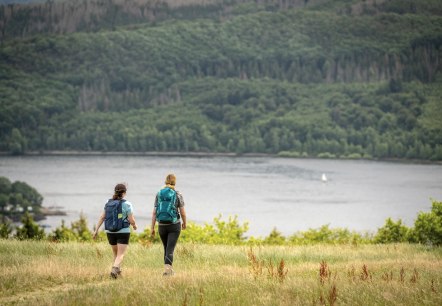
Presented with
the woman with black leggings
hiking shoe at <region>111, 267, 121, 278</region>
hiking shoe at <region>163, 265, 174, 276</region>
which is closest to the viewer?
the woman with black leggings

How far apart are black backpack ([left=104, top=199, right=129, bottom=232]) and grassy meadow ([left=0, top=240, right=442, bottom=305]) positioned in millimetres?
1349

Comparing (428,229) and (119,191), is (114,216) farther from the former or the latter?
(428,229)

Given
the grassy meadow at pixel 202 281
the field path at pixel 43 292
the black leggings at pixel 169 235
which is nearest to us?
the grassy meadow at pixel 202 281

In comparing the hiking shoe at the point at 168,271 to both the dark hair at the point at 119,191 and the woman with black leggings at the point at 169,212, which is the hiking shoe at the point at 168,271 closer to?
the woman with black leggings at the point at 169,212

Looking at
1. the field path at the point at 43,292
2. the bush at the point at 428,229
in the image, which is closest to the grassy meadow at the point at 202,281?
the field path at the point at 43,292

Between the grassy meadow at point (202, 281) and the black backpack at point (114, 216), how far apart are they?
1349 millimetres

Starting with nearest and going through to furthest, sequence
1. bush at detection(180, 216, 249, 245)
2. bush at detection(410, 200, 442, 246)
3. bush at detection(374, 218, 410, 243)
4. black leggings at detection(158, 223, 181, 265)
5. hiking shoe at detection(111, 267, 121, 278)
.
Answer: black leggings at detection(158, 223, 181, 265), hiking shoe at detection(111, 267, 121, 278), bush at detection(410, 200, 442, 246), bush at detection(180, 216, 249, 245), bush at detection(374, 218, 410, 243)

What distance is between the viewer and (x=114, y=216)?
20.6 metres

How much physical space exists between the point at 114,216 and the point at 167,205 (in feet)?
4.45

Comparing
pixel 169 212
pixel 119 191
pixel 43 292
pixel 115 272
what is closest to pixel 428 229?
pixel 169 212

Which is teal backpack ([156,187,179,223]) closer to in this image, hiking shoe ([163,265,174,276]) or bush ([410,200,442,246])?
hiking shoe ([163,265,174,276])

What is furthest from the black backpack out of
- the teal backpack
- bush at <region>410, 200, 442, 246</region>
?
bush at <region>410, 200, 442, 246</region>

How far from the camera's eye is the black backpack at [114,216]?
20.6 m

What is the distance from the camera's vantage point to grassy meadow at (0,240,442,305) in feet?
57.6
